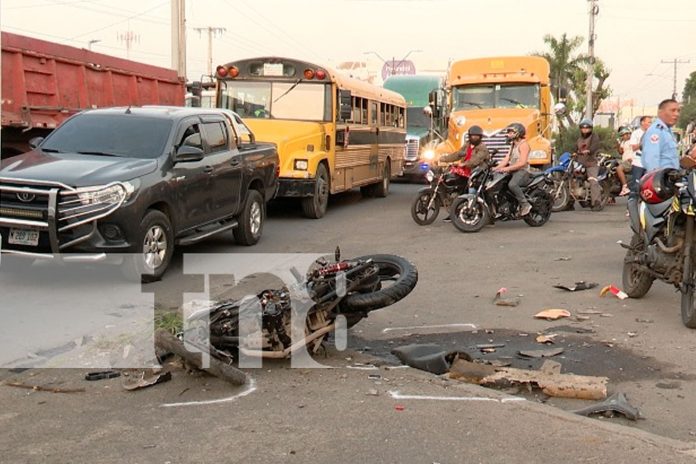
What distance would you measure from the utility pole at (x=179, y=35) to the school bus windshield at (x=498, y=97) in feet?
35.4

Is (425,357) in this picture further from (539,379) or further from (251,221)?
(251,221)

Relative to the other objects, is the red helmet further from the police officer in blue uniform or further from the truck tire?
the truck tire

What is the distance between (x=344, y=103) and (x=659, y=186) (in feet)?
29.6

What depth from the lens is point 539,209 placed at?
13688 millimetres

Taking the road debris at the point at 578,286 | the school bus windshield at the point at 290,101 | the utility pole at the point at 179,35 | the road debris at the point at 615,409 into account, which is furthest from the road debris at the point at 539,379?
the utility pole at the point at 179,35

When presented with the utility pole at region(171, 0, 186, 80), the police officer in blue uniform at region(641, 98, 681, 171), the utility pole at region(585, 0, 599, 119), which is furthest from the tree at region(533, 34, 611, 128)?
the police officer in blue uniform at region(641, 98, 681, 171)

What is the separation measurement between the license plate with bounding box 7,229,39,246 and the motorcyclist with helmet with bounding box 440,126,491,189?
24.4 ft

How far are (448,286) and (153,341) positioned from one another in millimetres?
3820

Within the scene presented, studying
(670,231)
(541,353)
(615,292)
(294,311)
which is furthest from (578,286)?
(294,311)

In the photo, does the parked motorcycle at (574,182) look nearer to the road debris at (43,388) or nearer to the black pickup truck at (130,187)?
the black pickup truck at (130,187)

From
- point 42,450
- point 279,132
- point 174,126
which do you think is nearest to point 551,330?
point 42,450

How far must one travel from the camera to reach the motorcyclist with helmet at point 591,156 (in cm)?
1650

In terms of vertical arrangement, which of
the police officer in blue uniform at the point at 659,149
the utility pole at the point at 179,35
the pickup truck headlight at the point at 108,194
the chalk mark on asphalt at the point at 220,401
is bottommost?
the chalk mark on asphalt at the point at 220,401

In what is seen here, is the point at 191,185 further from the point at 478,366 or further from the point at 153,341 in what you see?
the point at 478,366
